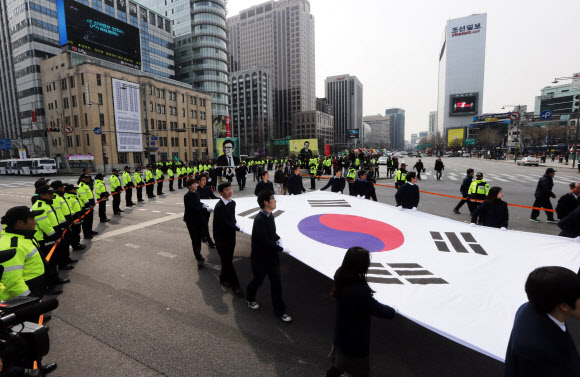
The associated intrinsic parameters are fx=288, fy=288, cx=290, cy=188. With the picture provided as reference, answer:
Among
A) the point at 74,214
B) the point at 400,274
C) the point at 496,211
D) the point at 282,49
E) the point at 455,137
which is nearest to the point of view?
the point at 400,274

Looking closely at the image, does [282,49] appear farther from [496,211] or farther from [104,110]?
[496,211]

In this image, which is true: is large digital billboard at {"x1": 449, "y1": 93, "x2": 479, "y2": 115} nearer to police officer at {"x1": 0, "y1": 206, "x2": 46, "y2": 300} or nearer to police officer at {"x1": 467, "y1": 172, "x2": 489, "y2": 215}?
police officer at {"x1": 467, "y1": 172, "x2": 489, "y2": 215}

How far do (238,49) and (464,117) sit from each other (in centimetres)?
13671

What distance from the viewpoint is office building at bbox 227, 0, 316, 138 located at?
16788cm

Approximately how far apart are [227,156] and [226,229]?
2627 centimetres

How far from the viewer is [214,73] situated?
86125 millimetres

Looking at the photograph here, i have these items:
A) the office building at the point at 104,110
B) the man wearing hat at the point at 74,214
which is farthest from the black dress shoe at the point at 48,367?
the office building at the point at 104,110

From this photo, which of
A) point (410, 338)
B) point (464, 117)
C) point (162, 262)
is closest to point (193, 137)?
point (162, 262)

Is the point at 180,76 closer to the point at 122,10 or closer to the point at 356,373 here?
the point at 122,10

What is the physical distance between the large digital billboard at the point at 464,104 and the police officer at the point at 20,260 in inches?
6620

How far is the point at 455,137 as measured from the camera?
12800 centimetres

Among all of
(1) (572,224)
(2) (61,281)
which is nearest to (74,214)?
(2) (61,281)

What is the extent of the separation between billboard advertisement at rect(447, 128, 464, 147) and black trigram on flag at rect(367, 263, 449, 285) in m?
139

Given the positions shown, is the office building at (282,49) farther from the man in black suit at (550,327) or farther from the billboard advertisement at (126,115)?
the man in black suit at (550,327)
